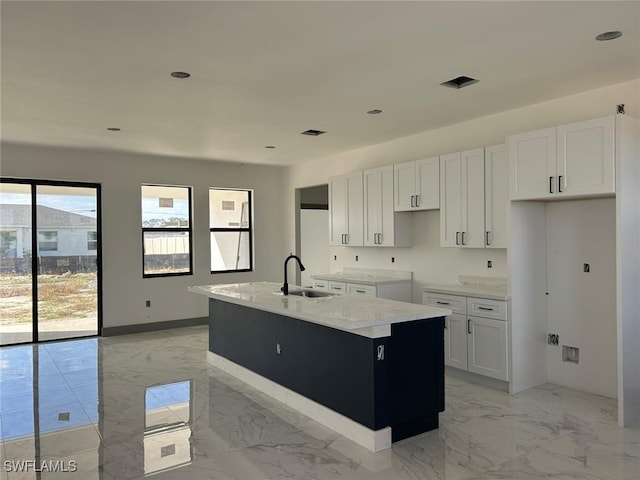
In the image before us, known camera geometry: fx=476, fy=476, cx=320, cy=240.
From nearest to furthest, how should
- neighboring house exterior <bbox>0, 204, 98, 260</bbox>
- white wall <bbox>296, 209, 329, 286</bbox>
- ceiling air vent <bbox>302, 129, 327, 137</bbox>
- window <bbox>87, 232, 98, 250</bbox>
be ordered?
ceiling air vent <bbox>302, 129, 327, 137</bbox>
neighboring house exterior <bbox>0, 204, 98, 260</bbox>
window <bbox>87, 232, 98, 250</bbox>
white wall <bbox>296, 209, 329, 286</bbox>

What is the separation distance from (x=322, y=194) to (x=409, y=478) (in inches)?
276

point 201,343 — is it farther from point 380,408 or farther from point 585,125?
point 585,125

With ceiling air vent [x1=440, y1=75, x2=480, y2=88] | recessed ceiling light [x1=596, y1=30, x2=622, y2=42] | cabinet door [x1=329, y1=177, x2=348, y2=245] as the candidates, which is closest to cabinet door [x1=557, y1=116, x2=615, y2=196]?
recessed ceiling light [x1=596, y1=30, x2=622, y2=42]

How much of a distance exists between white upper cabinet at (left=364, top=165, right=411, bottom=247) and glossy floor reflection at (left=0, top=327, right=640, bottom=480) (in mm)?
1937

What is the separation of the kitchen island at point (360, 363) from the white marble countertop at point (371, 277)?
5.71ft

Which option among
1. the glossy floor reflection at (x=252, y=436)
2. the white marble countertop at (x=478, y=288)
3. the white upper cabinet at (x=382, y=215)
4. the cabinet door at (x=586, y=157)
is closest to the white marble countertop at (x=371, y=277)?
the white upper cabinet at (x=382, y=215)

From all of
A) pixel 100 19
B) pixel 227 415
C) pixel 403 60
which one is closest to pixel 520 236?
pixel 403 60

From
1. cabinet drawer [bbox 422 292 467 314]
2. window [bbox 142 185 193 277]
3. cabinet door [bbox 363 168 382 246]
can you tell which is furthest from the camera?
window [bbox 142 185 193 277]

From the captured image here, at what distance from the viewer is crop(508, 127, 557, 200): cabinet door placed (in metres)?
3.94

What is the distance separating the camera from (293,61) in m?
3.41

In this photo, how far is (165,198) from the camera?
7.62 metres

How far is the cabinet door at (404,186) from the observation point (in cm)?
555

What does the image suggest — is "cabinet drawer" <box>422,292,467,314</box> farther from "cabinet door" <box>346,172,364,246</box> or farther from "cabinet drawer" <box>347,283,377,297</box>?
"cabinet door" <box>346,172,364,246</box>

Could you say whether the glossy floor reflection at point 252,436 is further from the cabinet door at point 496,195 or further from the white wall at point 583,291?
the cabinet door at point 496,195
